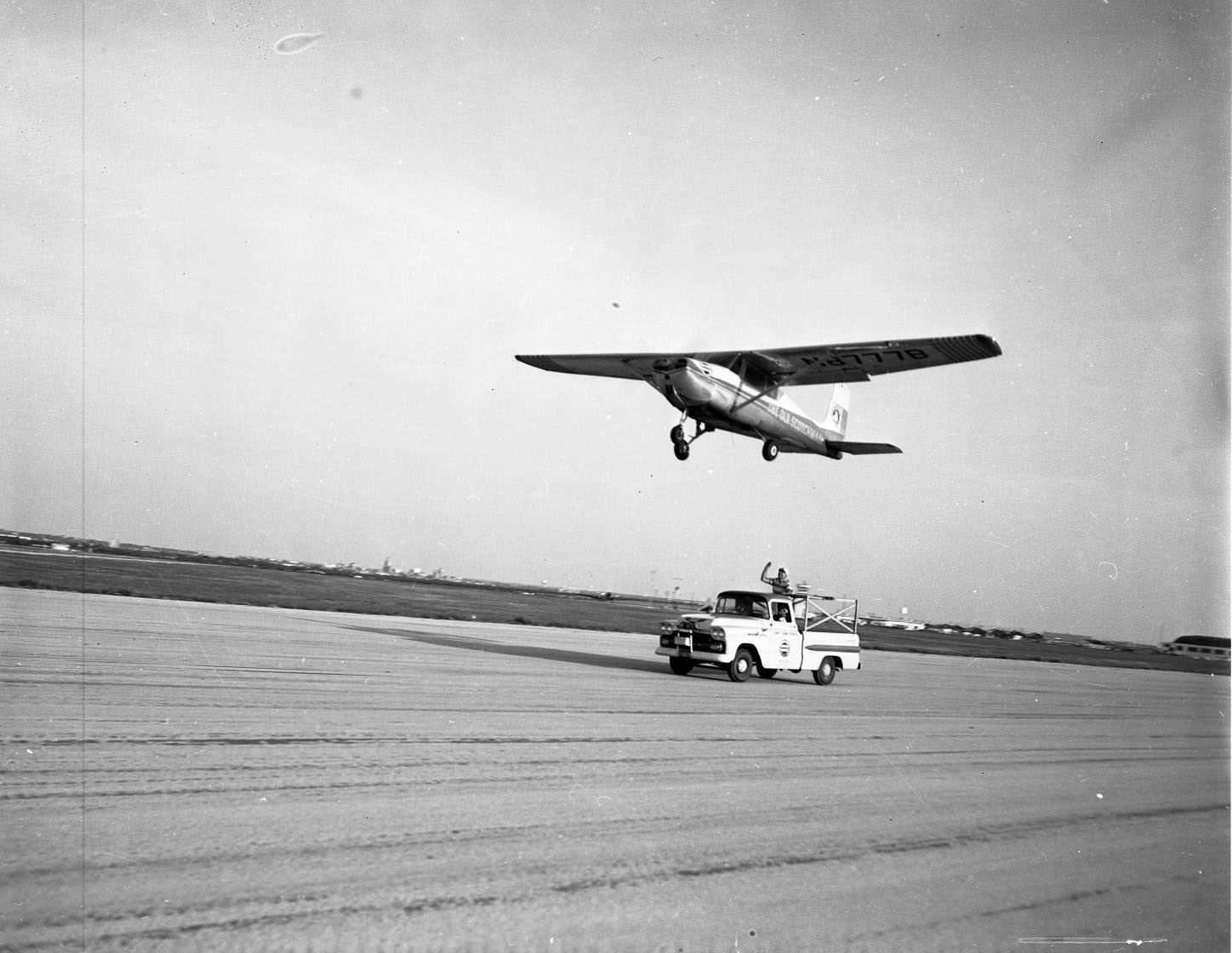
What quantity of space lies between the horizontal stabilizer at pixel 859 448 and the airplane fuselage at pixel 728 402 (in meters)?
2.02

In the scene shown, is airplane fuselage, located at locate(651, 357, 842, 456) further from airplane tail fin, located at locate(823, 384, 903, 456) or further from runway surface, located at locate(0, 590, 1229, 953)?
runway surface, located at locate(0, 590, 1229, 953)

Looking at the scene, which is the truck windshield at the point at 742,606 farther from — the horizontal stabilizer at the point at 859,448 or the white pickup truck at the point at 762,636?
the horizontal stabilizer at the point at 859,448

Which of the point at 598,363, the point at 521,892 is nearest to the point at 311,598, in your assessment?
the point at 598,363

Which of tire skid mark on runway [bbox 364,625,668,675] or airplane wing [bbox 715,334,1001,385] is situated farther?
airplane wing [bbox 715,334,1001,385]

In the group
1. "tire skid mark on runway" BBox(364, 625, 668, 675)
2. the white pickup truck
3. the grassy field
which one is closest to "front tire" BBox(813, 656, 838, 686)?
the white pickup truck

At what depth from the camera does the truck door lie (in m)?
18.6

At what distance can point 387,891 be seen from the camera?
4676 millimetres

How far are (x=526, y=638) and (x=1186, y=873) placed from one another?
21.5m

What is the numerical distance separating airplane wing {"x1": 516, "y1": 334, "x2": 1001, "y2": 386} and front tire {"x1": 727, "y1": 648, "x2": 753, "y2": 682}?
7.62m

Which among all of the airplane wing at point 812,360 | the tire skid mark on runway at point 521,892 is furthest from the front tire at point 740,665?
the tire skid mark on runway at point 521,892

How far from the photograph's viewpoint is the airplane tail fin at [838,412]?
29953 mm

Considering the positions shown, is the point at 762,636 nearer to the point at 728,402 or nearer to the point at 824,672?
the point at 824,672

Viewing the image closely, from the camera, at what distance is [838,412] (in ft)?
102

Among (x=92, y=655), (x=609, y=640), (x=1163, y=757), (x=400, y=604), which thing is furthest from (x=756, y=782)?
(x=400, y=604)
